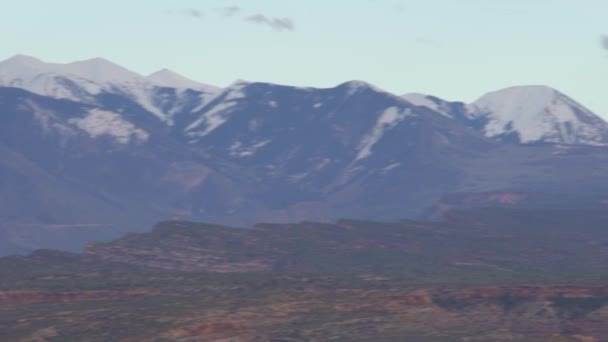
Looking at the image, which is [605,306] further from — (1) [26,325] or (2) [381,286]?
(1) [26,325]

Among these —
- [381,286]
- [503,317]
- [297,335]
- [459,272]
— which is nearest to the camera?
[297,335]

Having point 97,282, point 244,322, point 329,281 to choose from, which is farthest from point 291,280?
point 244,322

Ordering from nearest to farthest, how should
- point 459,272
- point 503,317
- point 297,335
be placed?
point 297,335
point 503,317
point 459,272

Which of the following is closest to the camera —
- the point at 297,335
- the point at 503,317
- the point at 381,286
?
the point at 297,335

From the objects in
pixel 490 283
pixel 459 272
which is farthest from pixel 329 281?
pixel 459 272

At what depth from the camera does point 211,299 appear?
154m

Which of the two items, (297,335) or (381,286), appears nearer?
(297,335)

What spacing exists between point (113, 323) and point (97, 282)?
3132 centimetres

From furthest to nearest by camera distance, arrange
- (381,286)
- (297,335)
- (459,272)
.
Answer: (459,272), (381,286), (297,335)

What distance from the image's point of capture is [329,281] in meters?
172

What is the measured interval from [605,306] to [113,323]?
44287 millimetres

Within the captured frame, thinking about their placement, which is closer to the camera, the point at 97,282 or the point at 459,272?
the point at 97,282

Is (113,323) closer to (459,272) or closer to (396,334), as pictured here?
(396,334)

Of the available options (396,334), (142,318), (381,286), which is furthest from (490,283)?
(142,318)
